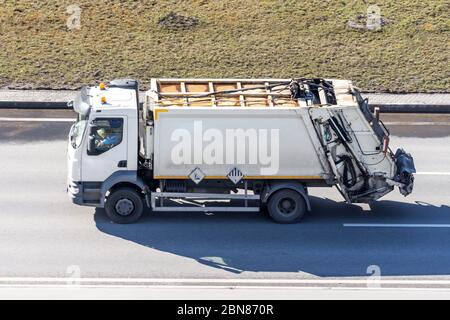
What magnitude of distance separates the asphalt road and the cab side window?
1368mm

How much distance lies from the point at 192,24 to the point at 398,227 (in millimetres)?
12386

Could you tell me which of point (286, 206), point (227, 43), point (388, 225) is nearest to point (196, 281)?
point (286, 206)

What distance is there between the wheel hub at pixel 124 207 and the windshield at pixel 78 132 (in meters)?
1.26

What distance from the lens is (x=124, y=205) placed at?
54.5ft

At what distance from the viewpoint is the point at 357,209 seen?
58.0ft

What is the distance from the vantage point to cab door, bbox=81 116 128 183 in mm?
16312

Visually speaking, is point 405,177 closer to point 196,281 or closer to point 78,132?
point 196,281

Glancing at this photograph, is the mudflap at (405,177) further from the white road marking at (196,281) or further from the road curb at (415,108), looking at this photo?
the road curb at (415,108)

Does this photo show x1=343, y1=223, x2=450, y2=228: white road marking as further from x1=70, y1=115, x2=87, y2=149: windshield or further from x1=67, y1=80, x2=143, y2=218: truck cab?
x1=70, y1=115, x2=87, y2=149: windshield

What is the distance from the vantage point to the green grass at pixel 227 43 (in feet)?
82.8

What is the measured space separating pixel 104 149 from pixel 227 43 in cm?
1096

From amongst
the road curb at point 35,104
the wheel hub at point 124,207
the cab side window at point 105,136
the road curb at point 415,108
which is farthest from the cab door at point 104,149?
the road curb at point 415,108

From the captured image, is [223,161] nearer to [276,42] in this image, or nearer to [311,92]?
[311,92]

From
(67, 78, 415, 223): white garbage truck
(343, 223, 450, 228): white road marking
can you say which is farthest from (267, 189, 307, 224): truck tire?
(343, 223, 450, 228): white road marking
